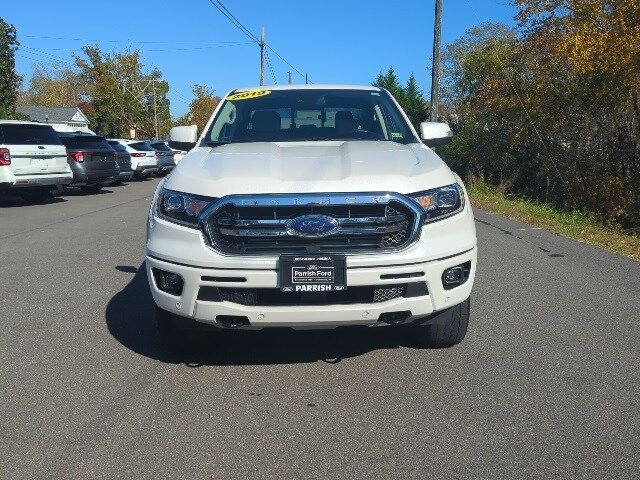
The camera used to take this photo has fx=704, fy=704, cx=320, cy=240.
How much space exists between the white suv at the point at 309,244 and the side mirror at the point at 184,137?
1687 millimetres

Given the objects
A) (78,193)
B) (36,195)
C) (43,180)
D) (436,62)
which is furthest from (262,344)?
(436,62)

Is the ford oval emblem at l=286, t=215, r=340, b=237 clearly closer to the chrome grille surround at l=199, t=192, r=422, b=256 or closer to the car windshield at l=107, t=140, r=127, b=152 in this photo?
the chrome grille surround at l=199, t=192, r=422, b=256

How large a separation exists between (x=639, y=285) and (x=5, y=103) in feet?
109

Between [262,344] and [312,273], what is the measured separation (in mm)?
1291

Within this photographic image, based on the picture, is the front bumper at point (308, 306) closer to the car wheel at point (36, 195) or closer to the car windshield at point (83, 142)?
the car wheel at point (36, 195)

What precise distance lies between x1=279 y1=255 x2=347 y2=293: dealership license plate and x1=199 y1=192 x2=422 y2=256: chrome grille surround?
0.08m

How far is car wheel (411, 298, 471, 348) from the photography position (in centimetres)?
443

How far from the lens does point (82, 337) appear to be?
16.9 feet

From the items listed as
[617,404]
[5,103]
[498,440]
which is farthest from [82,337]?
[5,103]

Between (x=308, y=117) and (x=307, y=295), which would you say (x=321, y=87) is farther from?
(x=307, y=295)

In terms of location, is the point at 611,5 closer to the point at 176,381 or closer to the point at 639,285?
the point at 639,285

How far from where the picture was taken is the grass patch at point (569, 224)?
33.6ft

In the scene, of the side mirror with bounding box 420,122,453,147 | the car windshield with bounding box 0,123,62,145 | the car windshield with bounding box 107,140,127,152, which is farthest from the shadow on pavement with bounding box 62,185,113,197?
the side mirror with bounding box 420,122,453,147

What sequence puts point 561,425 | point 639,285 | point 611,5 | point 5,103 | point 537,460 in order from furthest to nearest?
point 5,103 < point 611,5 < point 639,285 < point 561,425 < point 537,460
